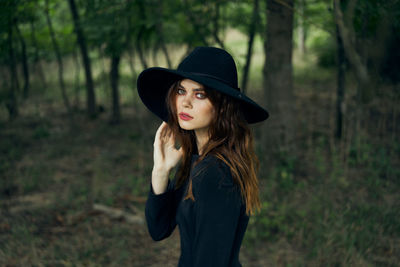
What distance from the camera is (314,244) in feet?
11.9

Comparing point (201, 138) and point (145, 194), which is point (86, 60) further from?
point (201, 138)

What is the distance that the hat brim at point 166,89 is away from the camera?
4.67 feet

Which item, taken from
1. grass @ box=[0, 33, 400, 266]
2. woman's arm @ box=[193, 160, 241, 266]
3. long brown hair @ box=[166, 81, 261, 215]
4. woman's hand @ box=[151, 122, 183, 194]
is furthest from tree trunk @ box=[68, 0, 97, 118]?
woman's arm @ box=[193, 160, 241, 266]

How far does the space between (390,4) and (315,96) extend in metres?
7.72

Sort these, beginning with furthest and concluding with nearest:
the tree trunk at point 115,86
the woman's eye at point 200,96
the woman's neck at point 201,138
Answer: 1. the tree trunk at point 115,86
2. the woman's neck at point 201,138
3. the woman's eye at point 200,96

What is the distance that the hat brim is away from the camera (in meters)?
1.42

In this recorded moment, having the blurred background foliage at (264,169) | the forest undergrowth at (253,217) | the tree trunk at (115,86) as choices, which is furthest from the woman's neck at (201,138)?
the tree trunk at (115,86)

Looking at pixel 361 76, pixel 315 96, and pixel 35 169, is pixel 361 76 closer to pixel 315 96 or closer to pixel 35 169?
pixel 35 169

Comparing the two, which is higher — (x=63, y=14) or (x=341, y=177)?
(x=63, y=14)

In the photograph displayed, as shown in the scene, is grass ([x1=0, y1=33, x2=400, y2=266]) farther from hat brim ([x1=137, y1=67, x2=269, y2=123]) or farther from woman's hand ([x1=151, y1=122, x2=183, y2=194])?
hat brim ([x1=137, y1=67, x2=269, y2=123])

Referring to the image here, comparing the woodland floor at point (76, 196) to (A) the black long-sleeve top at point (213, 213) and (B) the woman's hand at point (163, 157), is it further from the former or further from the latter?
(A) the black long-sleeve top at point (213, 213)

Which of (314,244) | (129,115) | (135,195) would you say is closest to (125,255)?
(135,195)

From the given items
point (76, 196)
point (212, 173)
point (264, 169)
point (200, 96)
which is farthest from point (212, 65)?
point (76, 196)

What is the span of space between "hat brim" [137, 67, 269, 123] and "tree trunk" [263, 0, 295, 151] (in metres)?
3.47
